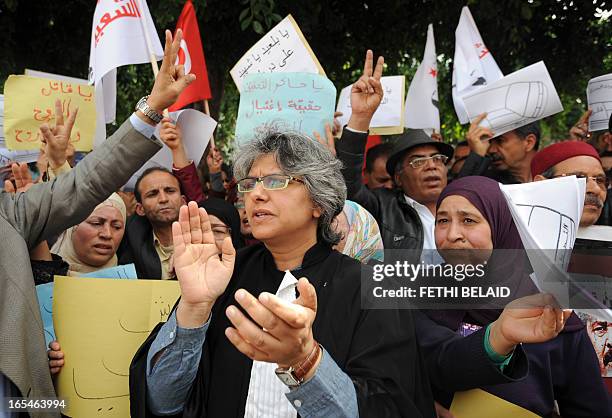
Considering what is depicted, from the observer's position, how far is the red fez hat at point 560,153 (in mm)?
3115

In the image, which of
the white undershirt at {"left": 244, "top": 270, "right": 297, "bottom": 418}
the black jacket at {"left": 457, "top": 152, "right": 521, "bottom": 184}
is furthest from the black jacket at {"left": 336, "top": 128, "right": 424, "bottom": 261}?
the white undershirt at {"left": 244, "top": 270, "right": 297, "bottom": 418}

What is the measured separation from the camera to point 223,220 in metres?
3.59

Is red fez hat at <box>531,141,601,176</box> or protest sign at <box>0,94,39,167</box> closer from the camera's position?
red fez hat at <box>531,141,601,176</box>

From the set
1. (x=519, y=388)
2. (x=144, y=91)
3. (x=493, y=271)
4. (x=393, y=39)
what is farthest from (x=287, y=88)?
(x=144, y=91)

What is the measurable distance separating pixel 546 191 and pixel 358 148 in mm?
1694

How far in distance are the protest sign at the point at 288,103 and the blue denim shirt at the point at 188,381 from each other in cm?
181

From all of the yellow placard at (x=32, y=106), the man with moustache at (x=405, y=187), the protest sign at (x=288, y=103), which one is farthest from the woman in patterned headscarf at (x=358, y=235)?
the yellow placard at (x=32, y=106)

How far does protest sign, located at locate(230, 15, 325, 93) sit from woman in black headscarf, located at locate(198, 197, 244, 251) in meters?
0.84

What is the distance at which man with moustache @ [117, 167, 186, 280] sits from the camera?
3736 mm

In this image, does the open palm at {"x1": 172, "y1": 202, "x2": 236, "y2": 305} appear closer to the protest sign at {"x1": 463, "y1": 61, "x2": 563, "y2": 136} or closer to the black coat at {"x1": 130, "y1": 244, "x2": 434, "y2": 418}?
the black coat at {"x1": 130, "y1": 244, "x2": 434, "y2": 418}

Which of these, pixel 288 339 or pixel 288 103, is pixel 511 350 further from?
pixel 288 103

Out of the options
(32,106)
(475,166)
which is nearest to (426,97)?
(475,166)

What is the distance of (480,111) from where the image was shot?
15.1 feet

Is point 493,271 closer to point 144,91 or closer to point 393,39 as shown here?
point 393,39
